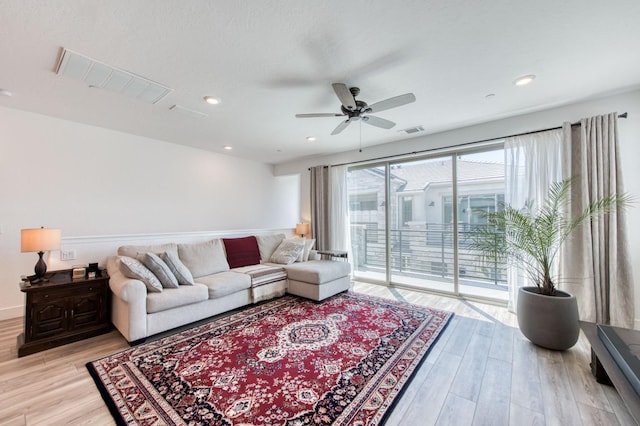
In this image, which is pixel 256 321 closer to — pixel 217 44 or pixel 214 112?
pixel 214 112

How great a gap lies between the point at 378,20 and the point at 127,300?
10.4 ft

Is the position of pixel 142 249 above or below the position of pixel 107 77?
below

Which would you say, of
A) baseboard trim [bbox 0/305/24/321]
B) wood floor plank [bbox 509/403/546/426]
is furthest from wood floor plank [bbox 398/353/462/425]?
baseboard trim [bbox 0/305/24/321]

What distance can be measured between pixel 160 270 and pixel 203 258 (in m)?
0.81

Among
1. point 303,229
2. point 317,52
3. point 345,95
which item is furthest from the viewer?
point 303,229

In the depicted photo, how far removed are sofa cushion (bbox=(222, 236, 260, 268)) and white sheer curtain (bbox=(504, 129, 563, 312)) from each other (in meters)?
3.77

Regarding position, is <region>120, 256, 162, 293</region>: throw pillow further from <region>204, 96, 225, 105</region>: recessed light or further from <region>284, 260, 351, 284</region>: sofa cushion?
<region>204, 96, 225, 105</region>: recessed light

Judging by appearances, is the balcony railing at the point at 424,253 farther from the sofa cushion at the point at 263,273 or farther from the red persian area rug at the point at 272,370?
the sofa cushion at the point at 263,273

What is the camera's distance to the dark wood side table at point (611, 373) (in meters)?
1.34

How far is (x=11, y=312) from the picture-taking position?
10.3 feet

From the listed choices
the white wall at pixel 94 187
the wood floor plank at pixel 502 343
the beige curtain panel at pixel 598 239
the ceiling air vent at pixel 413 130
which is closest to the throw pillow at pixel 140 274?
the white wall at pixel 94 187

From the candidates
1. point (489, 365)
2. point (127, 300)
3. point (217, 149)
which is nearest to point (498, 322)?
point (489, 365)

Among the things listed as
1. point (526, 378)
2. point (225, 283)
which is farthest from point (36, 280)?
point (526, 378)

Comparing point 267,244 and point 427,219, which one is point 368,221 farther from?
point 267,244
